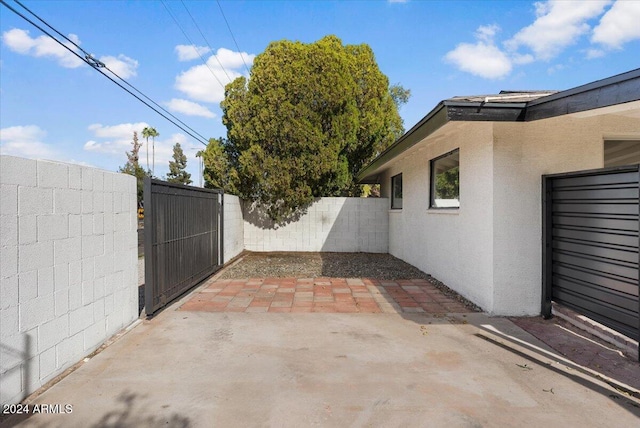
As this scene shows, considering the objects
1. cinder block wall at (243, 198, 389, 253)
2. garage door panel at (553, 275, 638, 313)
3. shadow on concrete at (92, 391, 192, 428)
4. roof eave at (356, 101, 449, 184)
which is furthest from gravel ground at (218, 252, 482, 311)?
shadow on concrete at (92, 391, 192, 428)

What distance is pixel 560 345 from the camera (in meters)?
3.73

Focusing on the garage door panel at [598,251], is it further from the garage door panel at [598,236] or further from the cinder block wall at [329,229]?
the cinder block wall at [329,229]

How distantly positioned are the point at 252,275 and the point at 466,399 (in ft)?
18.5

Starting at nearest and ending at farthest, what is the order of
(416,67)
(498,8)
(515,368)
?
(515,368) → (498,8) → (416,67)

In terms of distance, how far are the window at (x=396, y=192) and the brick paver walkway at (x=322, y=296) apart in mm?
3887

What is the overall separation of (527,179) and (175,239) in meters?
5.04

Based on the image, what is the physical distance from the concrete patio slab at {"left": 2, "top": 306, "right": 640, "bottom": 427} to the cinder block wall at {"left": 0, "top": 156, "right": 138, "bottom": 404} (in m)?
0.25

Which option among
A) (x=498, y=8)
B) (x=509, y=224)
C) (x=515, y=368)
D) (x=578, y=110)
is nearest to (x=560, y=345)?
(x=515, y=368)

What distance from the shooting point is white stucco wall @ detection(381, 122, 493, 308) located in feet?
16.0

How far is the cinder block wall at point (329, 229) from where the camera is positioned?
11805 mm

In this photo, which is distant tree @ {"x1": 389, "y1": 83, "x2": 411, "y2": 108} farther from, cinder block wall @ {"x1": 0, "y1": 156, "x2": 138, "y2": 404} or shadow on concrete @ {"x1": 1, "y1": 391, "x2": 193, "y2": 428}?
shadow on concrete @ {"x1": 1, "y1": 391, "x2": 193, "y2": 428}

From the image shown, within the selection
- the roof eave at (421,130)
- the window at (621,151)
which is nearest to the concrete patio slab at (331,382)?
the roof eave at (421,130)

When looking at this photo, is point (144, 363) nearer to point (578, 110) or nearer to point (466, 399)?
point (466, 399)

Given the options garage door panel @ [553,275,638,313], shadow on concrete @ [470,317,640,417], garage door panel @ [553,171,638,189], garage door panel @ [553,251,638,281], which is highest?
garage door panel @ [553,171,638,189]
